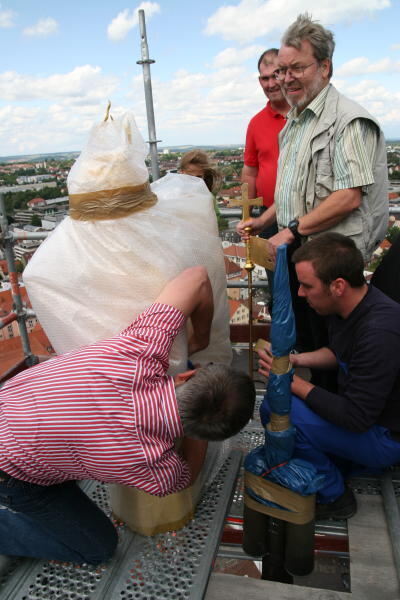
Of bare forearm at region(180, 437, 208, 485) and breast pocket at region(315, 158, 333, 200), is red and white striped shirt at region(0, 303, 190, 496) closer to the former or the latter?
bare forearm at region(180, 437, 208, 485)

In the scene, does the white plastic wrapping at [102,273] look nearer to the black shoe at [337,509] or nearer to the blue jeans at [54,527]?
the blue jeans at [54,527]

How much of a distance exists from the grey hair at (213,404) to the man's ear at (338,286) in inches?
18.5

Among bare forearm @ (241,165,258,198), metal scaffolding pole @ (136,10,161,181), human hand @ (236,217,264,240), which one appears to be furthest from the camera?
metal scaffolding pole @ (136,10,161,181)

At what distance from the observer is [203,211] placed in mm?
1983

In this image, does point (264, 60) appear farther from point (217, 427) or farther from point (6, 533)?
point (6, 533)

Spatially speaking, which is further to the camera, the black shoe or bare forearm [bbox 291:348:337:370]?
bare forearm [bbox 291:348:337:370]

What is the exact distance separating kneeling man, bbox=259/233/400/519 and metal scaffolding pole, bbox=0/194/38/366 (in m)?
1.79

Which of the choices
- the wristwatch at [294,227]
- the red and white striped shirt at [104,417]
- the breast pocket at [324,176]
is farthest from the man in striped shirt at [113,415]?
the breast pocket at [324,176]

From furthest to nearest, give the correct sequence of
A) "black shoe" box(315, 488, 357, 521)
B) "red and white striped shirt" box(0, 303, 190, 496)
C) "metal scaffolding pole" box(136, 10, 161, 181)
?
"metal scaffolding pole" box(136, 10, 161, 181)
"black shoe" box(315, 488, 357, 521)
"red and white striped shirt" box(0, 303, 190, 496)

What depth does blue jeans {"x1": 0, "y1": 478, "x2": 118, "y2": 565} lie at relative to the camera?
1544 millimetres

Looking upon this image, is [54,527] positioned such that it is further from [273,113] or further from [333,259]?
[273,113]

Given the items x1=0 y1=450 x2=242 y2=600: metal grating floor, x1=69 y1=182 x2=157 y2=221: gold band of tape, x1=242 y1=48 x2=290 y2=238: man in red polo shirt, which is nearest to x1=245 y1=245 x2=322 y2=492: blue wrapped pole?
x1=0 y1=450 x2=242 y2=600: metal grating floor

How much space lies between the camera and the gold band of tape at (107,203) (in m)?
1.60

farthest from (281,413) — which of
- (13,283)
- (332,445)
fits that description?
(13,283)
